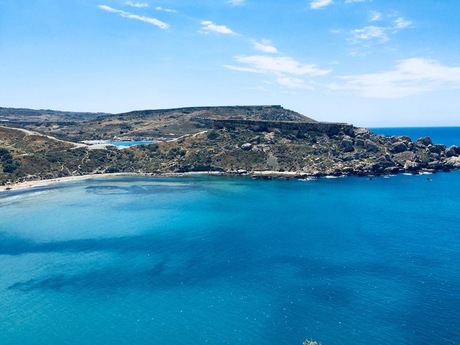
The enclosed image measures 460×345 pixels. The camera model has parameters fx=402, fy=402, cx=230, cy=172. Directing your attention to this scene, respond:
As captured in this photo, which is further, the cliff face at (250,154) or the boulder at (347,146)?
the boulder at (347,146)

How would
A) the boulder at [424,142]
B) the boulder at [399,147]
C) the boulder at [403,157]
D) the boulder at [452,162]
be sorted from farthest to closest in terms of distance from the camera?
the boulder at [424,142]
the boulder at [399,147]
the boulder at [452,162]
the boulder at [403,157]

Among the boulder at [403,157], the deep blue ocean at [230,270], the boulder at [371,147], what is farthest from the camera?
the boulder at [371,147]

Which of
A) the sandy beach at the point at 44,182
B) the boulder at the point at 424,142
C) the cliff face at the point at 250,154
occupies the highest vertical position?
the boulder at the point at 424,142

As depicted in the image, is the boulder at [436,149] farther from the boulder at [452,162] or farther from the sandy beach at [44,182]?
the sandy beach at [44,182]

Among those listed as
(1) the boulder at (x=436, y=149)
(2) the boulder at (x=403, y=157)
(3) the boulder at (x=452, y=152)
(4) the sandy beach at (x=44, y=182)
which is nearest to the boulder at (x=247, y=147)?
(4) the sandy beach at (x=44, y=182)

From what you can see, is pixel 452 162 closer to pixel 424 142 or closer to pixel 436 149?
pixel 436 149

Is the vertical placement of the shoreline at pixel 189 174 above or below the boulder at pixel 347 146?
below

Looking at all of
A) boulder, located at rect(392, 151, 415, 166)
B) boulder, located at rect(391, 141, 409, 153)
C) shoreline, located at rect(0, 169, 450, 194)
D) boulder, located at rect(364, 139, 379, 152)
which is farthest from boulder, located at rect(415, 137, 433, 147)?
boulder, located at rect(364, 139, 379, 152)
